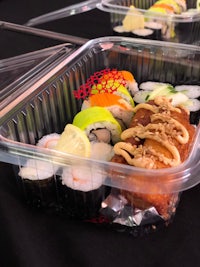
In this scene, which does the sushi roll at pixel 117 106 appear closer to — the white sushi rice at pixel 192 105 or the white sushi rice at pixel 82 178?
the white sushi rice at pixel 192 105

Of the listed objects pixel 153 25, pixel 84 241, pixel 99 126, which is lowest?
pixel 84 241

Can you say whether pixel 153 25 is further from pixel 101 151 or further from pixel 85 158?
pixel 85 158

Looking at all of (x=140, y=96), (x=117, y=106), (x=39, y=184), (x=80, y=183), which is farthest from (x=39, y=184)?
(x=140, y=96)

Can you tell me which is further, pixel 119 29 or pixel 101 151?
pixel 119 29

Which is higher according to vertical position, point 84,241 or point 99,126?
point 99,126

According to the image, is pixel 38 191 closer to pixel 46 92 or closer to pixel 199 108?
pixel 46 92

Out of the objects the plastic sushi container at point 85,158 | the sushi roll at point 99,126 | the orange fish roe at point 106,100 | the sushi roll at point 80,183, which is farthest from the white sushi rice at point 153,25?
the sushi roll at point 80,183

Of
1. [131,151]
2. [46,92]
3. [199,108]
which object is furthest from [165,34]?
[131,151]

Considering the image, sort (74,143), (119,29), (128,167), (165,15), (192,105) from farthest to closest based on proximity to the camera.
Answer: (119,29) < (165,15) < (192,105) < (74,143) < (128,167)
